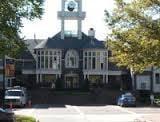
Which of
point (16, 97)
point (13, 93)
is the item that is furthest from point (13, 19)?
point (13, 93)

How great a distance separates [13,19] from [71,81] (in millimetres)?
61742

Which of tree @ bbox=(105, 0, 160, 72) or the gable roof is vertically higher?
the gable roof

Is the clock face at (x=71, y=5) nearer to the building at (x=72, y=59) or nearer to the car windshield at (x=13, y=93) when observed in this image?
the building at (x=72, y=59)

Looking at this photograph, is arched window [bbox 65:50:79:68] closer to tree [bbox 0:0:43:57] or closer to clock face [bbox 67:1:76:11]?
clock face [bbox 67:1:76:11]

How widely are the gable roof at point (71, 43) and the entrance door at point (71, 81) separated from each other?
4.42 m

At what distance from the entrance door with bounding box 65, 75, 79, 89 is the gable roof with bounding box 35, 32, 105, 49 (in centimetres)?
442

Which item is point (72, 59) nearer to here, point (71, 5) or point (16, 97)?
point (71, 5)

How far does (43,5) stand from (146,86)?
62.8m

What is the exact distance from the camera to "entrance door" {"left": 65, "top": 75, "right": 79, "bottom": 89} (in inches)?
3538

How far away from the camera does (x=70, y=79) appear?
90125mm

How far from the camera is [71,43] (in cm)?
9056

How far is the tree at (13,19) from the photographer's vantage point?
2791 centimetres

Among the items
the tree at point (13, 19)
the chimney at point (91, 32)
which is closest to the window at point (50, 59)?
the chimney at point (91, 32)

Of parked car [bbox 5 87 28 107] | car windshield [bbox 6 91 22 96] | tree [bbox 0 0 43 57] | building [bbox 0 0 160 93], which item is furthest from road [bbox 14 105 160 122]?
building [bbox 0 0 160 93]
